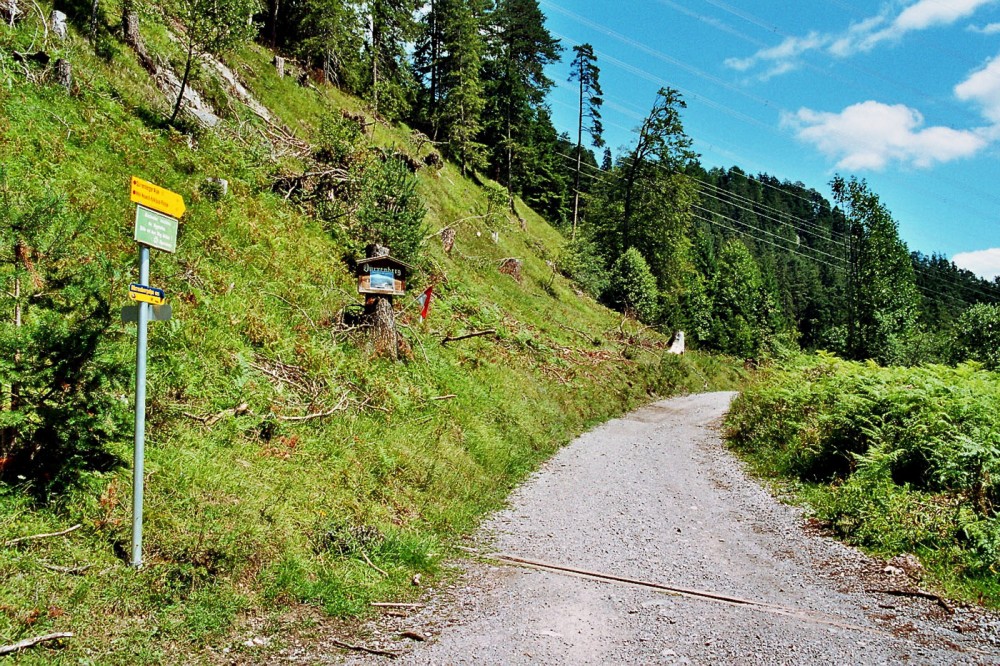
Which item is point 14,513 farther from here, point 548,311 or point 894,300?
point 894,300

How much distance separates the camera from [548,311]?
23.8 meters

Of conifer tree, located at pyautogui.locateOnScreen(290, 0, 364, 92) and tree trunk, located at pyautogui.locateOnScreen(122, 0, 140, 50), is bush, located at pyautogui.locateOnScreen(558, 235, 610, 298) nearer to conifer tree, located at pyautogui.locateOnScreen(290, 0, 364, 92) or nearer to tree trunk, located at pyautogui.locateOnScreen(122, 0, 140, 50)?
conifer tree, located at pyautogui.locateOnScreen(290, 0, 364, 92)

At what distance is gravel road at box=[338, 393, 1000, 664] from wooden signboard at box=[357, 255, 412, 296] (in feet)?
14.6

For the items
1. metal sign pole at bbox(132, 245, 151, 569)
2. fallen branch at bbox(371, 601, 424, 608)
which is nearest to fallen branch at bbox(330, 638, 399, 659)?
fallen branch at bbox(371, 601, 424, 608)

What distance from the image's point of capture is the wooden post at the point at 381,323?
10641mm

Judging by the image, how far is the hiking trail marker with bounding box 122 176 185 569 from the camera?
4.25 metres

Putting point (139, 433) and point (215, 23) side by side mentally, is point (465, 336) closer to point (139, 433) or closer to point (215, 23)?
point (215, 23)

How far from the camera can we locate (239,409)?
6883mm

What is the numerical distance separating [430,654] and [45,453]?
3592 mm

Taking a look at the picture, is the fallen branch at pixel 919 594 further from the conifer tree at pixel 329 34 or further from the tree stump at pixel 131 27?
the conifer tree at pixel 329 34

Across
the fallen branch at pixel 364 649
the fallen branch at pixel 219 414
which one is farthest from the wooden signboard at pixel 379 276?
the fallen branch at pixel 364 649

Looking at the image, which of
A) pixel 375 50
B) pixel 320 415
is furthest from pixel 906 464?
pixel 375 50

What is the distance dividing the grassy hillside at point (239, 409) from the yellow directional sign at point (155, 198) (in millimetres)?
1109

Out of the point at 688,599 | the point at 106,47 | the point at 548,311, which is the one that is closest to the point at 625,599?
the point at 688,599
